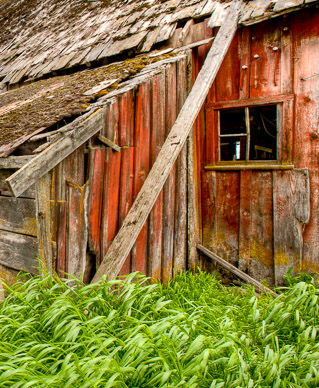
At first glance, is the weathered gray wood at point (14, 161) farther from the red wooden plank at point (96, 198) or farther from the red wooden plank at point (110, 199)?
the red wooden plank at point (110, 199)

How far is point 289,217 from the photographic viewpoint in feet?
13.5

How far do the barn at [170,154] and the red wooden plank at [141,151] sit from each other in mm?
16

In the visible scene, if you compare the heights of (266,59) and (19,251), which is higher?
(266,59)

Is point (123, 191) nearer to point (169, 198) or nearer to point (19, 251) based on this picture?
point (169, 198)

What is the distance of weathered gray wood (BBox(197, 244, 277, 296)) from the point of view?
411 centimetres

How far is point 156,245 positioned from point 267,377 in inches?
84.6

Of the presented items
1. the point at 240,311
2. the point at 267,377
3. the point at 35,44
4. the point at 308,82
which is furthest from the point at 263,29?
the point at 35,44

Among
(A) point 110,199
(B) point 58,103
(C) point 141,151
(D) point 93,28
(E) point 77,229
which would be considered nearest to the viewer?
(E) point 77,229

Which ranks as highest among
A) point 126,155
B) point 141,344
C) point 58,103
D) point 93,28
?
point 93,28

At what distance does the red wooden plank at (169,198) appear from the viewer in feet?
13.4

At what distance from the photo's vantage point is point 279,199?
417cm

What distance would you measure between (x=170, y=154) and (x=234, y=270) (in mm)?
1863

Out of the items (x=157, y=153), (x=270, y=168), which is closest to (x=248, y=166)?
(x=270, y=168)

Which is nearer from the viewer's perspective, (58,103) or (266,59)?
(58,103)
